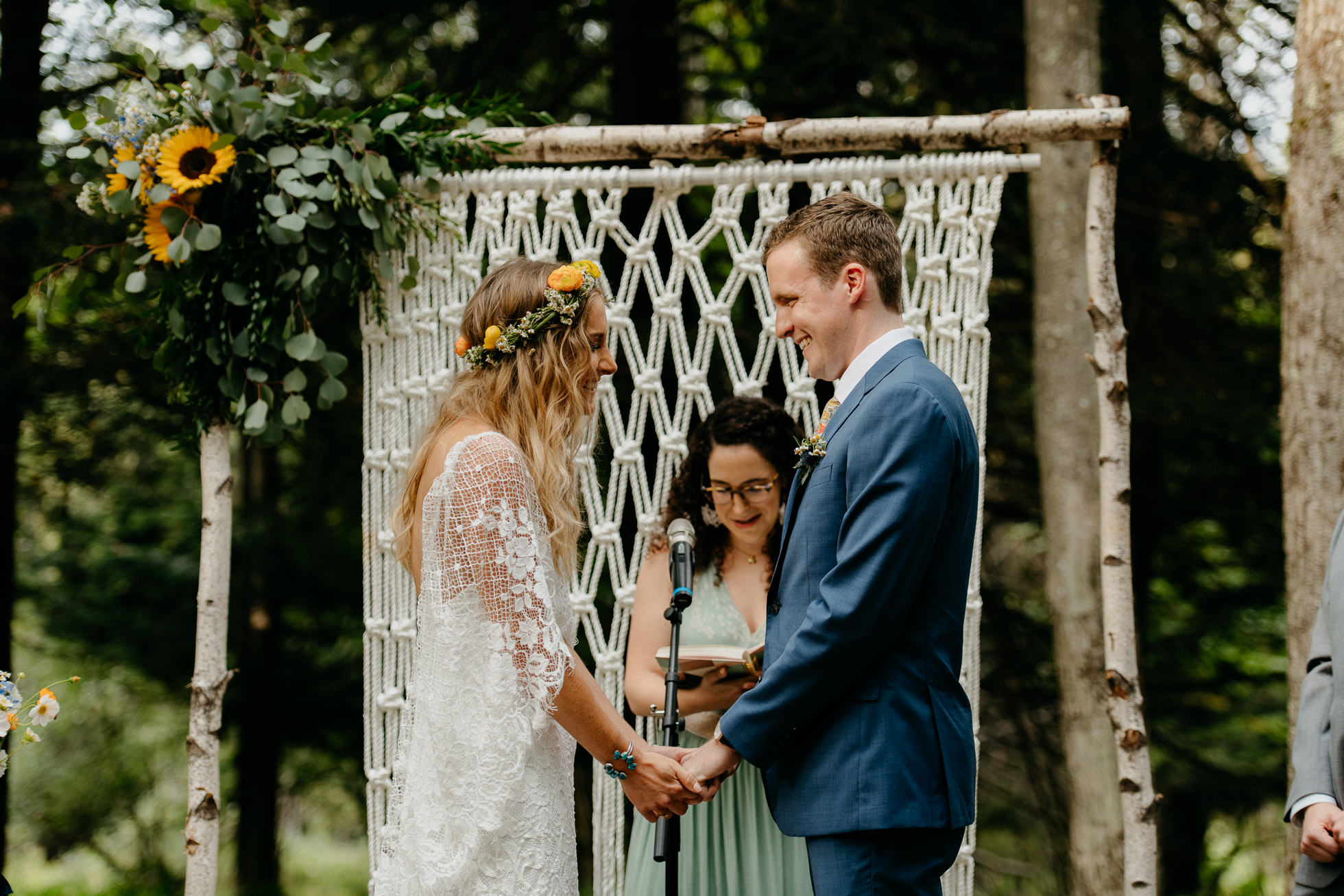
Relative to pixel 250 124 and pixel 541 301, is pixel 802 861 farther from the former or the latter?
pixel 250 124

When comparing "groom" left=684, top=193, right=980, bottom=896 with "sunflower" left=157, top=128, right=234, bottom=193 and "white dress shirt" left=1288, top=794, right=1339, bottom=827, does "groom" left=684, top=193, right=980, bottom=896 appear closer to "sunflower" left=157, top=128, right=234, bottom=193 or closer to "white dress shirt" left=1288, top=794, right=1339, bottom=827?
"white dress shirt" left=1288, top=794, right=1339, bottom=827

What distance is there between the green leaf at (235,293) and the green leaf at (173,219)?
5.6 inches

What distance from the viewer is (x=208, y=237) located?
201 cm

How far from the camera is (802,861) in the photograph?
1.96 metres

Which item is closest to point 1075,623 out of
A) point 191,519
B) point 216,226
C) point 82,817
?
point 216,226

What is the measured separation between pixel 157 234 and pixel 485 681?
1258 millimetres

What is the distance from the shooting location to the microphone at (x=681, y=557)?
1659 mm

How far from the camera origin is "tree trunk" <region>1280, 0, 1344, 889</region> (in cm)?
217

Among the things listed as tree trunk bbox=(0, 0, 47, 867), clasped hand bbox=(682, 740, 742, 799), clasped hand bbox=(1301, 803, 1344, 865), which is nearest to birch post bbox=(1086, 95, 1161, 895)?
clasped hand bbox=(1301, 803, 1344, 865)

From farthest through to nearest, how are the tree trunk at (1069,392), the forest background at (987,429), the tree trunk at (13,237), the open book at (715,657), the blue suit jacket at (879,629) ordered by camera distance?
1. the forest background at (987,429)
2. the tree trunk at (13,237)
3. the tree trunk at (1069,392)
4. the open book at (715,657)
5. the blue suit jacket at (879,629)

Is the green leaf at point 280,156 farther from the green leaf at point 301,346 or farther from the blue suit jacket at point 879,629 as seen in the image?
the blue suit jacket at point 879,629

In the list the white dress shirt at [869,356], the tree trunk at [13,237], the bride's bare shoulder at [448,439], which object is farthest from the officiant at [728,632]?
the tree trunk at [13,237]

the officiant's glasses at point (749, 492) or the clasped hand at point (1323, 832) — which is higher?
the officiant's glasses at point (749, 492)

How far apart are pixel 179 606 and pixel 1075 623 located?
420 centimetres
